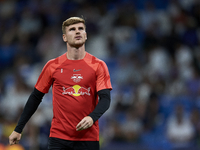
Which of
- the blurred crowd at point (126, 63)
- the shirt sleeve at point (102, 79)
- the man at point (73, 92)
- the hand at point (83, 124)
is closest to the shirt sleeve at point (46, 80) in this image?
the man at point (73, 92)

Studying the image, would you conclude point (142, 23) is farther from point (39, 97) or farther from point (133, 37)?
point (39, 97)

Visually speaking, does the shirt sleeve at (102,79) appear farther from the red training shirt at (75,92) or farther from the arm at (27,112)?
the arm at (27,112)

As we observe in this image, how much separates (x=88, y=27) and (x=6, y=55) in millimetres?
2574

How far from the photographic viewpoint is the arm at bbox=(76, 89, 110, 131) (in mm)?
3379

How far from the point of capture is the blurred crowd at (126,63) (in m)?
7.68

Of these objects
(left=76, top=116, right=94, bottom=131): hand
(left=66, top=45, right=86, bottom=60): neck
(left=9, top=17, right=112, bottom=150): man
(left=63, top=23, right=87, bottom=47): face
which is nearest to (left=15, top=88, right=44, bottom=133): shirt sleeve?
(left=9, top=17, right=112, bottom=150): man

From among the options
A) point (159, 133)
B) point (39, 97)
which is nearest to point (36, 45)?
point (159, 133)

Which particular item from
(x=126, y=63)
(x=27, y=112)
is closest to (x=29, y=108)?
(x=27, y=112)

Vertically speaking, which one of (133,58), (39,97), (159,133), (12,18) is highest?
(12,18)

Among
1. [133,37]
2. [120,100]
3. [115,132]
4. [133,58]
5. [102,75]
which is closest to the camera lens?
[102,75]

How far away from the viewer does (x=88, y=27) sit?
1020 centimetres

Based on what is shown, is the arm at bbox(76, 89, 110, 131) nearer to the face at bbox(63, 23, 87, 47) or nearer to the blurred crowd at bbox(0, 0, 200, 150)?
the face at bbox(63, 23, 87, 47)

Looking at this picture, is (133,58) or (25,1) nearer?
(133,58)

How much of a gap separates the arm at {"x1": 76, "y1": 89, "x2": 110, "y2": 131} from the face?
0.61 metres
